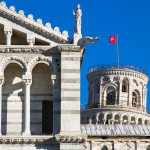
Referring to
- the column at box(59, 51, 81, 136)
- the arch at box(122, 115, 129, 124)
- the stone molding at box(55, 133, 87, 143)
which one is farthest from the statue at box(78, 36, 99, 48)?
the arch at box(122, 115, 129, 124)

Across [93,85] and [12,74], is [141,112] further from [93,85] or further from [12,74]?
[12,74]

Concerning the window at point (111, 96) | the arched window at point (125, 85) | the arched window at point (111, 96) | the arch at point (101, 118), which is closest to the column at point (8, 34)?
the arch at point (101, 118)

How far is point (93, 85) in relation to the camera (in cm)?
13400

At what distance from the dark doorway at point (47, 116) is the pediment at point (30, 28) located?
3.06 metres

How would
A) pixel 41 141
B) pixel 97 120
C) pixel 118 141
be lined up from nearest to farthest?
pixel 41 141 → pixel 118 141 → pixel 97 120

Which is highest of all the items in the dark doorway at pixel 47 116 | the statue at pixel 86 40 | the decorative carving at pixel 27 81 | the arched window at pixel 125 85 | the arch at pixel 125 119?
the arched window at pixel 125 85

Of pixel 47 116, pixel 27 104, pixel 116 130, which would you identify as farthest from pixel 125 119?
pixel 27 104

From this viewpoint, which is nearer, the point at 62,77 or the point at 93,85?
the point at 62,77

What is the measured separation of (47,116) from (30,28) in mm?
4417

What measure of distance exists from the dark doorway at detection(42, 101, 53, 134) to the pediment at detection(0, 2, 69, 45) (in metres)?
3.06

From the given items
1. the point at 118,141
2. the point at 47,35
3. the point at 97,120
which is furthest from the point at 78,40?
the point at 97,120

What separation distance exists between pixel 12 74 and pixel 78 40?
3.72 m

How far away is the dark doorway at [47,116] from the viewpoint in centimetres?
3872

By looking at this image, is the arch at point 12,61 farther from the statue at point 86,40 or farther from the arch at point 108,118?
the arch at point 108,118
